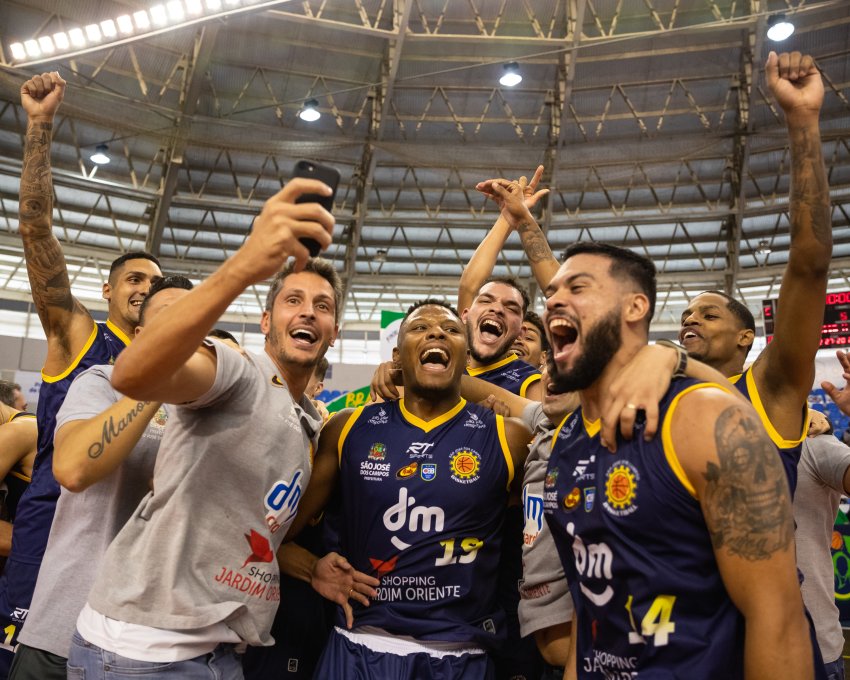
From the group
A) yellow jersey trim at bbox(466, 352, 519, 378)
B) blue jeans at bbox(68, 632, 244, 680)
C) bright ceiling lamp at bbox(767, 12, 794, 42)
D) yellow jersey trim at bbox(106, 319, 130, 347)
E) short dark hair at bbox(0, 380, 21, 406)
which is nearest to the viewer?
blue jeans at bbox(68, 632, 244, 680)

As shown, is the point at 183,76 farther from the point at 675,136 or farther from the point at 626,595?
the point at 626,595

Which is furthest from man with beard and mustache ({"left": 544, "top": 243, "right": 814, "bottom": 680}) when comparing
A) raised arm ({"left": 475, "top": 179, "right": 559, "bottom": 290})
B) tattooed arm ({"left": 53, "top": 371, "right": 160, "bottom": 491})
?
raised arm ({"left": 475, "top": 179, "right": 559, "bottom": 290})

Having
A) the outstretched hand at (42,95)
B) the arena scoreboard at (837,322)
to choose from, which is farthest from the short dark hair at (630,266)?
the arena scoreboard at (837,322)

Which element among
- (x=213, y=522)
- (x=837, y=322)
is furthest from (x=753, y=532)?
(x=837, y=322)

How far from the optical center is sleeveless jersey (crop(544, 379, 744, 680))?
6.18 ft

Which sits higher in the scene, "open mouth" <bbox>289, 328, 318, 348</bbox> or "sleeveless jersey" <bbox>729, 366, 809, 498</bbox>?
"open mouth" <bbox>289, 328, 318, 348</bbox>

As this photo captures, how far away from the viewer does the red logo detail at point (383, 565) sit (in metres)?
2.84

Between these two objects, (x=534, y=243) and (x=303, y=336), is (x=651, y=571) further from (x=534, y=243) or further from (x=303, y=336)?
(x=534, y=243)

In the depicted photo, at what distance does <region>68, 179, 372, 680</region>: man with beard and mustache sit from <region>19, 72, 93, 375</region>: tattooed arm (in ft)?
5.10

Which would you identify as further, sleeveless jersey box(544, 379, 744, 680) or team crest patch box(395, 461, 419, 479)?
team crest patch box(395, 461, 419, 479)

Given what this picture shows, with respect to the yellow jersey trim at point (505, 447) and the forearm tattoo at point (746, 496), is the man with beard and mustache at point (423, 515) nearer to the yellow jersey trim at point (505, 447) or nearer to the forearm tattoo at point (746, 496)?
the yellow jersey trim at point (505, 447)

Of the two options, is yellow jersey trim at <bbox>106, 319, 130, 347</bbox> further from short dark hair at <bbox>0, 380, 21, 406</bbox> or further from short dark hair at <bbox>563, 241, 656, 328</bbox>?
short dark hair at <bbox>563, 241, 656, 328</bbox>

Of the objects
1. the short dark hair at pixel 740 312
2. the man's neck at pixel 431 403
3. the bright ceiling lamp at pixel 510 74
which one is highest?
the bright ceiling lamp at pixel 510 74

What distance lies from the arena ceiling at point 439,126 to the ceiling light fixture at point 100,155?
295 millimetres
